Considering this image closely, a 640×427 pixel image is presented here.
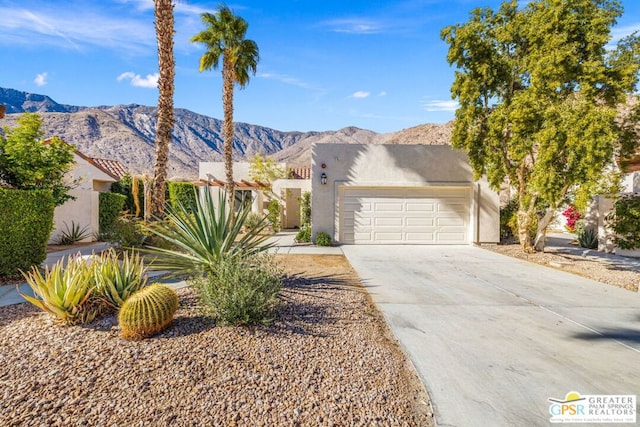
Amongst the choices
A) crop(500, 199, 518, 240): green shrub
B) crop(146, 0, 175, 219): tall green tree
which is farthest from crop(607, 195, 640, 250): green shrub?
crop(146, 0, 175, 219): tall green tree

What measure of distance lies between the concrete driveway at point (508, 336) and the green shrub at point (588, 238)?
602 centimetres

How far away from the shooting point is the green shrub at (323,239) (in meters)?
12.5

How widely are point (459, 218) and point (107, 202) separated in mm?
14385

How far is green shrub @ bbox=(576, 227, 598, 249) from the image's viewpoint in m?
12.7

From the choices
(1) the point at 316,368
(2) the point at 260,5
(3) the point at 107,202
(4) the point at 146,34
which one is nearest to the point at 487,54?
(2) the point at 260,5

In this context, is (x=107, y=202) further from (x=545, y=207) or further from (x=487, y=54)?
(x=545, y=207)

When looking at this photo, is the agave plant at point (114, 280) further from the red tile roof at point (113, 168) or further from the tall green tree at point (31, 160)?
the red tile roof at point (113, 168)

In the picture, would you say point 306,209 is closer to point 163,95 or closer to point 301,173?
point 163,95

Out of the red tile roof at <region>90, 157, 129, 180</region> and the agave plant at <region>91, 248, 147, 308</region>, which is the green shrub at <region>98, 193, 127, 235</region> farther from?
the red tile roof at <region>90, 157, 129, 180</region>

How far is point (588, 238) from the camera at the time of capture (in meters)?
12.8

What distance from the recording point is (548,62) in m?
8.81

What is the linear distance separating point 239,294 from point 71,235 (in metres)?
11.5

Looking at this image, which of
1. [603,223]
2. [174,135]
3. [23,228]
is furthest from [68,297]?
[174,135]

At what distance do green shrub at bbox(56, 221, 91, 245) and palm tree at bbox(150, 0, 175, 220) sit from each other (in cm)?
510
